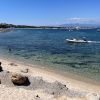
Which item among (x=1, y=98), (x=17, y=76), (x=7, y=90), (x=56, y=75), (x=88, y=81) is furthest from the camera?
(x=56, y=75)

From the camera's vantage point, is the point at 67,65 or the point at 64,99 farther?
the point at 67,65

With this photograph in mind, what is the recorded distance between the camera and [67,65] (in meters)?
31.9

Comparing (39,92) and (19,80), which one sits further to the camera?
(19,80)

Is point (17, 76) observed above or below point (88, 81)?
above

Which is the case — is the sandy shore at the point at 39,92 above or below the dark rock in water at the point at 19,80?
below

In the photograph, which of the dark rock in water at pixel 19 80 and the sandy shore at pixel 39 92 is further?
the dark rock in water at pixel 19 80

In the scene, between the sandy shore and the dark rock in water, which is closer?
the sandy shore

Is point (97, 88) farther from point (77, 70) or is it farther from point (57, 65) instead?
point (57, 65)

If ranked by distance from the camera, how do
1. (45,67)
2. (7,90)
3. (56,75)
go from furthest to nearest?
(45,67) < (56,75) < (7,90)

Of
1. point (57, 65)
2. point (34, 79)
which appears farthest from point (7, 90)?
point (57, 65)

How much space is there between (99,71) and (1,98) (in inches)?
563

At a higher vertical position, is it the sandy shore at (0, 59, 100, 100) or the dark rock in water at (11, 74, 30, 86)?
the dark rock in water at (11, 74, 30, 86)

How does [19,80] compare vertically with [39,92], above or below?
above

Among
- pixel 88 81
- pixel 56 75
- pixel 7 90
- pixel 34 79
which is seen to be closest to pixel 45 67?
pixel 56 75
